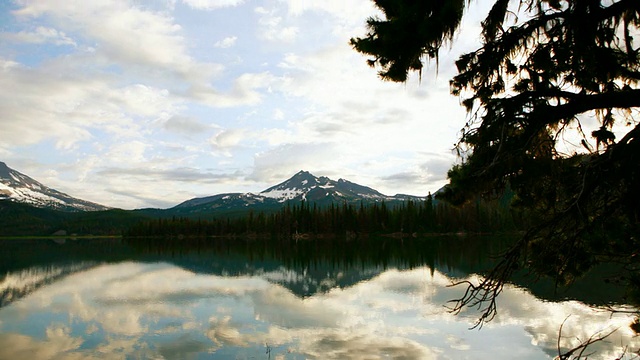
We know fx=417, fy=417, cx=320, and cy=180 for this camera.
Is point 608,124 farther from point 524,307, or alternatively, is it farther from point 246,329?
point 524,307

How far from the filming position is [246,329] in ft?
66.7

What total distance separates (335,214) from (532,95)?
455 feet

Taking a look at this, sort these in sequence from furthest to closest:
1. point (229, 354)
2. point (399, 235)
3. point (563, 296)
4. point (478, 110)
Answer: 1. point (399, 235)
2. point (563, 296)
3. point (229, 354)
4. point (478, 110)

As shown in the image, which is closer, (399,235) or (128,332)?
(128,332)

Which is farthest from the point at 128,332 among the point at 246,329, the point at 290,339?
the point at 290,339

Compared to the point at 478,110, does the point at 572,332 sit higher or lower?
lower

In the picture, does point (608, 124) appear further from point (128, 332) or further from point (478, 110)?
point (128, 332)

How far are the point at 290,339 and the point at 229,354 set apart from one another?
3.02 m

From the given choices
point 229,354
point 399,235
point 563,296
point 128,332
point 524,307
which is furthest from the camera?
point 399,235

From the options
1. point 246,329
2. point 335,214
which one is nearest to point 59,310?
point 246,329

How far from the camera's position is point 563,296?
83.5ft

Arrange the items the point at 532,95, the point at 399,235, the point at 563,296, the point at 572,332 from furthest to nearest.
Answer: the point at 399,235 < the point at 563,296 < the point at 572,332 < the point at 532,95

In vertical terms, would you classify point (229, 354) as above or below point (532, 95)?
below

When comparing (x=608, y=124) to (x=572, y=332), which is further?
(x=572, y=332)
